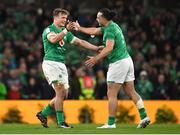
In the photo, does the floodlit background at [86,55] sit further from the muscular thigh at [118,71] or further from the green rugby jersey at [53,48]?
the muscular thigh at [118,71]

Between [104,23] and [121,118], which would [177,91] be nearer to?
[121,118]

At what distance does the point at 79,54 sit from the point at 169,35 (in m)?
3.98

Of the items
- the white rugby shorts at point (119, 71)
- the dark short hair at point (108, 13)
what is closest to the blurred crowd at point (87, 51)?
the white rugby shorts at point (119, 71)

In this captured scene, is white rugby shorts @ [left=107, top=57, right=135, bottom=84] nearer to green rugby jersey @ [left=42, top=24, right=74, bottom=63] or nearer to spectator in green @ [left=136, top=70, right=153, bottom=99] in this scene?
green rugby jersey @ [left=42, top=24, right=74, bottom=63]

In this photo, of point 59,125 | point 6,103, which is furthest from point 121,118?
point 59,125

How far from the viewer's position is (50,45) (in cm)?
1853

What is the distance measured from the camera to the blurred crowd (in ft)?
85.3

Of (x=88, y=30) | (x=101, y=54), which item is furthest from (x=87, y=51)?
(x=101, y=54)

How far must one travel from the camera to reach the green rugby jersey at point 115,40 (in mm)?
18094

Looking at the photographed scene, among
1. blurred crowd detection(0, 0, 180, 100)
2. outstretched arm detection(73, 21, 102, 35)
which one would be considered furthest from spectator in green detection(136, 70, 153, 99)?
outstretched arm detection(73, 21, 102, 35)

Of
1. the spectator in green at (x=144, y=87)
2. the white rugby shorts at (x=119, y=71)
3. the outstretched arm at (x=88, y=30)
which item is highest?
the outstretched arm at (x=88, y=30)

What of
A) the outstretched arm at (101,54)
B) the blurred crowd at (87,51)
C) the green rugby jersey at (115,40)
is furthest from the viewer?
the blurred crowd at (87,51)

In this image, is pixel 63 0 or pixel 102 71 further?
pixel 63 0

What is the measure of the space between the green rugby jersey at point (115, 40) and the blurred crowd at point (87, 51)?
7304 millimetres
